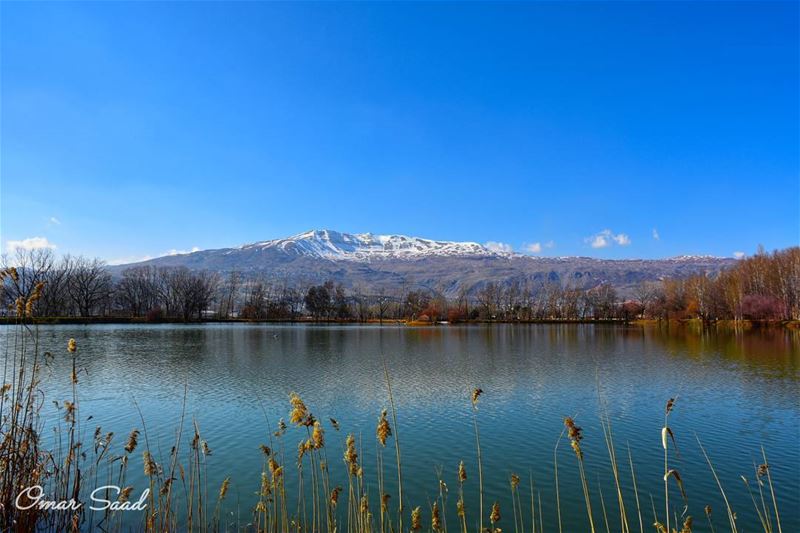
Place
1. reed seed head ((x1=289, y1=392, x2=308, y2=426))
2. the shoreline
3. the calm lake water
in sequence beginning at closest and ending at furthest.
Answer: reed seed head ((x1=289, y1=392, x2=308, y2=426)) → the calm lake water → the shoreline

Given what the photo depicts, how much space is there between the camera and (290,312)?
443 ft

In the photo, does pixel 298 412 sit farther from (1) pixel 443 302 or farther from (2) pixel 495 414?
(1) pixel 443 302

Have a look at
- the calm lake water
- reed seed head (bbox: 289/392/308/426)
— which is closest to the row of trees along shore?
the calm lake water

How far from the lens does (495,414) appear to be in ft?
63.3

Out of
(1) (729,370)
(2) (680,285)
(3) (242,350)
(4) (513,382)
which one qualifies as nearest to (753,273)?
(2) (680,285)

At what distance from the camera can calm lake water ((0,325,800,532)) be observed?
11727mm

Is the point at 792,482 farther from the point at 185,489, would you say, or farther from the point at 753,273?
the point at 753,273

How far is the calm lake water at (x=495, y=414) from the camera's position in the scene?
1173cm

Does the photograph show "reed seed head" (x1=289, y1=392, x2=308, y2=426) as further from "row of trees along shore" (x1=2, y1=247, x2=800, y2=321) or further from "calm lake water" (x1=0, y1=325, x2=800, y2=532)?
"row of trees along shore" (x1=2, y1=247, x2=800, y2=321)

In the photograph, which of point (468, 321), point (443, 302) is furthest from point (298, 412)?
point (443, 302)

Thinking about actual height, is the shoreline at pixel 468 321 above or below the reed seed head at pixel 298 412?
below

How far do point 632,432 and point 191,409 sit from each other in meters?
17.3

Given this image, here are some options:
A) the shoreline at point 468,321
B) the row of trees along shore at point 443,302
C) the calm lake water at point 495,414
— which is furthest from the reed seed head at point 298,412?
the row of trees along shore at point 443,302

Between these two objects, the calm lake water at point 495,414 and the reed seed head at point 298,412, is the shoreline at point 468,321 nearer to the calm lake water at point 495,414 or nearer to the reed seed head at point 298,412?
the calm lake water at point 495,414
